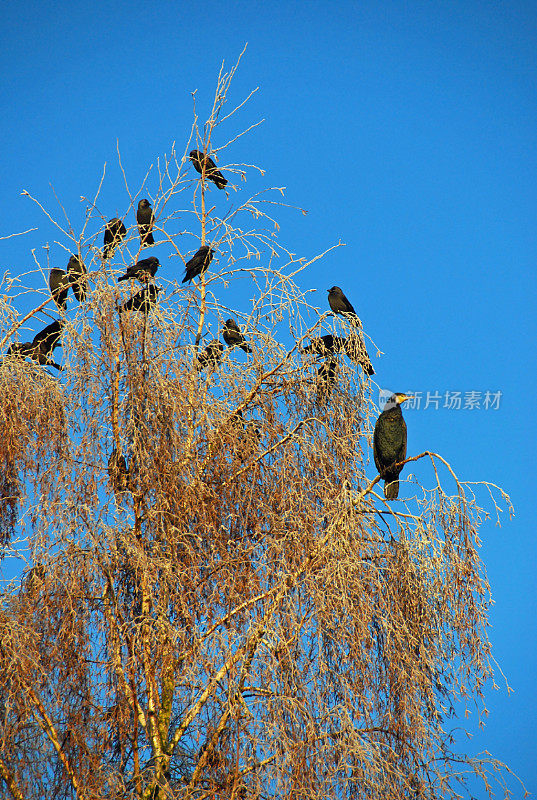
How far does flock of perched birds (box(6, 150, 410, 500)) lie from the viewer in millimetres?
4883

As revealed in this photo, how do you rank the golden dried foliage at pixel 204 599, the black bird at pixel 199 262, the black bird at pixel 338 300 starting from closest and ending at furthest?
1. the golden dried foliage at pixel 204 599
2. the black bird at pixel 199 262
3. the black bird at pixel 338 300

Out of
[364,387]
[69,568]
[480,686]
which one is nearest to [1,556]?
[69,568]

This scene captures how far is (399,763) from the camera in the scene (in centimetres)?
399

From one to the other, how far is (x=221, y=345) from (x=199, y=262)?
2.62 feet

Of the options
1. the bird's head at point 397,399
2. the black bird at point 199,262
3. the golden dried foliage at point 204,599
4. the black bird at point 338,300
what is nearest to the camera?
the golden dried foliage at point 204,599

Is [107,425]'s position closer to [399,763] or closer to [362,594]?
[362,594]

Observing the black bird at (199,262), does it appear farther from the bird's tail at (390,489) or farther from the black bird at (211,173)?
the bird's tail at (390,489)

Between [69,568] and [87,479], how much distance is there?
1.63 feet

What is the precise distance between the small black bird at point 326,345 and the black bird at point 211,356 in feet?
1.83

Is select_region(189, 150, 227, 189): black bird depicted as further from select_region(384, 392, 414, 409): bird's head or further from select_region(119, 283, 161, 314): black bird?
select_region(384, 392, 414, 409): bird's head

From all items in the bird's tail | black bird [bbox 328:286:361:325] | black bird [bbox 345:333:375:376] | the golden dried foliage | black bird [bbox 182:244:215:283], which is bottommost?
the golden dried foliage

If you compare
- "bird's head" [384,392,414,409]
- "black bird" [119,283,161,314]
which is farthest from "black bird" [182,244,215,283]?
"bird's head" [384,392,414,409]

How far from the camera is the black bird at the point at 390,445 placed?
5.36 meters

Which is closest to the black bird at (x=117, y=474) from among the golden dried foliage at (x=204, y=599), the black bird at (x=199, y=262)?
the golden dried foliage at (x=204, y=599)
